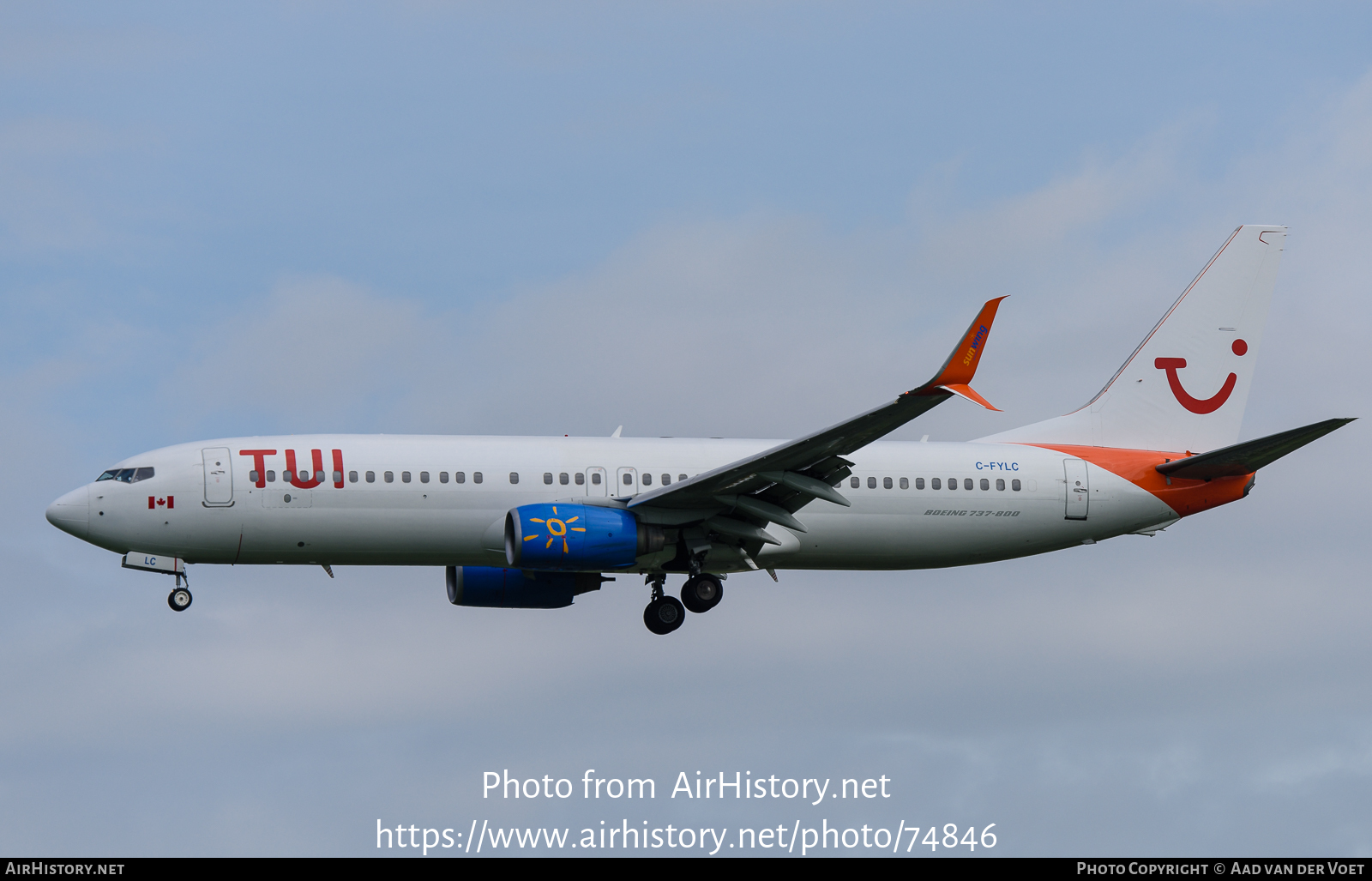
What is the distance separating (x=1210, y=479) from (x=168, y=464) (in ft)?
82.8

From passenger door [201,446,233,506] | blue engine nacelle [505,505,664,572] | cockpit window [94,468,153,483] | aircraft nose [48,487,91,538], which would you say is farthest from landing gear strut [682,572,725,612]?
aircraft nose [48,487,91,538]

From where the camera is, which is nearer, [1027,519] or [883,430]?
[883,430]

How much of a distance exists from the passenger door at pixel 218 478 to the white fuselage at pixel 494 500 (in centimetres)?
4

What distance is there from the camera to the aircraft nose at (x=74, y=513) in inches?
1513

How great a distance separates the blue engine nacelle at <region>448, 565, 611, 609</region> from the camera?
42.8m

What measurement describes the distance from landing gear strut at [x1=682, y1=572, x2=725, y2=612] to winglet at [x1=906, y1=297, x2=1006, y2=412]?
1074 centimetres

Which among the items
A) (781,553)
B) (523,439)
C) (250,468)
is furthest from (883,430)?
(250,468)

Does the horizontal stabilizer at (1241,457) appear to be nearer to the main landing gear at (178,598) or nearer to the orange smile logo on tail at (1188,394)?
the orange smile logo on tail at (1188,394)

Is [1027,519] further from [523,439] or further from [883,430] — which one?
[523,439]

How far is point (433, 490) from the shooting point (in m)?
38.5

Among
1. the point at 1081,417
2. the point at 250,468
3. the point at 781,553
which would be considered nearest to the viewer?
the point at 250,468

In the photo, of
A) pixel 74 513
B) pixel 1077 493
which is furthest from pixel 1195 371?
pixel 74 513

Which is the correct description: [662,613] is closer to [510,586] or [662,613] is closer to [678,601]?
[678,601]

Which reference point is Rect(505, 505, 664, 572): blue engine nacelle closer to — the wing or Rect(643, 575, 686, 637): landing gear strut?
the wing
